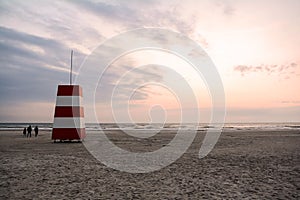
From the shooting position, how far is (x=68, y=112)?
58.8 feet

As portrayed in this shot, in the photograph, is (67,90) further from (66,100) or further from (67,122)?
(67,122)

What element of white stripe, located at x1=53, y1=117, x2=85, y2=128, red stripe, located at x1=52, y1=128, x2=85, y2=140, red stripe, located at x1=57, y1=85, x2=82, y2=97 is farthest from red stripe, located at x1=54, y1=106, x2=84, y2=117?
red stripe, located at x1=52, y1=128, x2=85, y2=140

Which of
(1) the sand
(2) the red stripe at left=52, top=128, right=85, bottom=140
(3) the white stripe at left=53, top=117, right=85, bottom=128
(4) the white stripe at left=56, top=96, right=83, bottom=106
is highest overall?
(4) the white stripe at left=56, top=96, right=83, bottom=106

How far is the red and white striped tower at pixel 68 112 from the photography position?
17859 millimetres

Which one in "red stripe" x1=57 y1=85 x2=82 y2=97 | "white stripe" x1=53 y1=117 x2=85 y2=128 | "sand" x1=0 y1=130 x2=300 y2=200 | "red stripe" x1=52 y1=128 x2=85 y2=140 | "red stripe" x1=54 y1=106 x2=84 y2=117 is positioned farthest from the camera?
"red stripe" x1=52 y1=128 x2=85 y2=140

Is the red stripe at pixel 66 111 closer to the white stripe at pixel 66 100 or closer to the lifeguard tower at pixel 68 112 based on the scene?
the lifeguard tower at pixel 68 112

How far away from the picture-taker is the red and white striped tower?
1786 centimetres

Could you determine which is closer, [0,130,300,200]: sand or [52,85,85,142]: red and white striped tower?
[0,130,300,200]: sand

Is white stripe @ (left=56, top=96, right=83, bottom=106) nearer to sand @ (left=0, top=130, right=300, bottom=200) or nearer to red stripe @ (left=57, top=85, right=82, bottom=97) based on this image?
red stripe @ (left=57, top=85, right=82, bottom=97)

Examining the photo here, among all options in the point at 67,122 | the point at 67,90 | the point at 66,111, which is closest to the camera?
the point at 67,90

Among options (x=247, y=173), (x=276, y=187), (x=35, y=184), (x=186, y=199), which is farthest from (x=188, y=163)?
(x=35, y=184)

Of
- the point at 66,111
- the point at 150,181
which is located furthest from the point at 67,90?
the point at 150,181

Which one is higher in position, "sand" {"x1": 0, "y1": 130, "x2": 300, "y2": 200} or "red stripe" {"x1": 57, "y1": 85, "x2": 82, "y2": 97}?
"red stripe" {"x1": 57, "y1": 85, "x2": 82, "y2": 97}

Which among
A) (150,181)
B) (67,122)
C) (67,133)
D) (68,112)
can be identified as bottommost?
(150,181)
